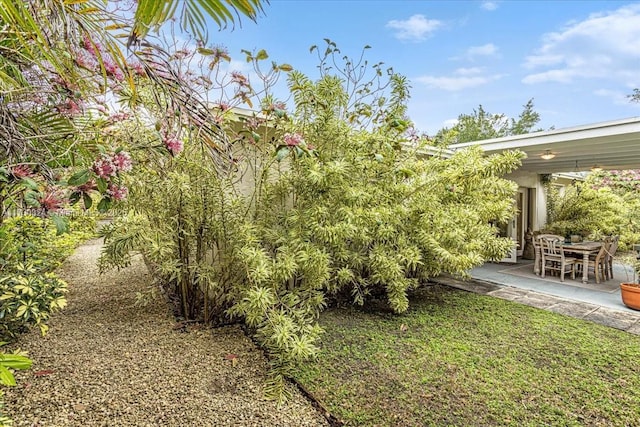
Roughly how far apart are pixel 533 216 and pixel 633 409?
9360 mm

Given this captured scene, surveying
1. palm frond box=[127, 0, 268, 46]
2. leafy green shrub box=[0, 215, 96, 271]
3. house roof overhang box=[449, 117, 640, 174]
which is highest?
house roof overhang box=[449, 117, 640, 174]

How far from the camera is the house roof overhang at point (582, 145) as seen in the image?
17.7ft

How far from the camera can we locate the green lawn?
9.12 ft

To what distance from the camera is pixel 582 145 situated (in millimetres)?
6453

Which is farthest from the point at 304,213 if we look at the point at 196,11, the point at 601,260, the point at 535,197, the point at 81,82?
the point at 535,197

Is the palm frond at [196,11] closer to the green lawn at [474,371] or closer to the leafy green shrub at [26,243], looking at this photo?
the leafy green shrub at [26,243]

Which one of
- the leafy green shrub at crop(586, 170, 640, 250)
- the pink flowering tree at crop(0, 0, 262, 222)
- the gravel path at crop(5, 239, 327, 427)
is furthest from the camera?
the leafy green shrub at crop(586, 170, 640, 250)

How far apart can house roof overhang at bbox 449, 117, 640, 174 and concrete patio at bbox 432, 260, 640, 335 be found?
2.78 meters

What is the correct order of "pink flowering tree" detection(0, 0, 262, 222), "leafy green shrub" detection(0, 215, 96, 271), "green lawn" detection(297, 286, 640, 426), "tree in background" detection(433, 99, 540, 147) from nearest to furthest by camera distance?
"pink flowering tree" detection(0, 0, 262, 222), "green lawn" detection(297, 286, 640, 426), "leafy green shrub" detection(0, 215, 96, 271), "tree in background" detection(433, 99, 540, 147)

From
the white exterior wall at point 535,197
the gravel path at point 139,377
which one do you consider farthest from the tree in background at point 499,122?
the gravel path at point 139,377

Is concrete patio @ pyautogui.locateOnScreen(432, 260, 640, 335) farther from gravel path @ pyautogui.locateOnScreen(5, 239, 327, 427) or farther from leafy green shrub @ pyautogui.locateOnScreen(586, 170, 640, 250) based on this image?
gravel path @ pyautogui.locateOnScreen(5, 239, 327, 427)

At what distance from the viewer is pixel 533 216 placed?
36.2 ft

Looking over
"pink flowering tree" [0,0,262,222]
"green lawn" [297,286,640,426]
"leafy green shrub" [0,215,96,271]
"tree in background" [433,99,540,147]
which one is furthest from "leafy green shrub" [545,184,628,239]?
"tree in background" [433,99,540,147]

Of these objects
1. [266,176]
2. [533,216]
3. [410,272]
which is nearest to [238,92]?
[266,176]
